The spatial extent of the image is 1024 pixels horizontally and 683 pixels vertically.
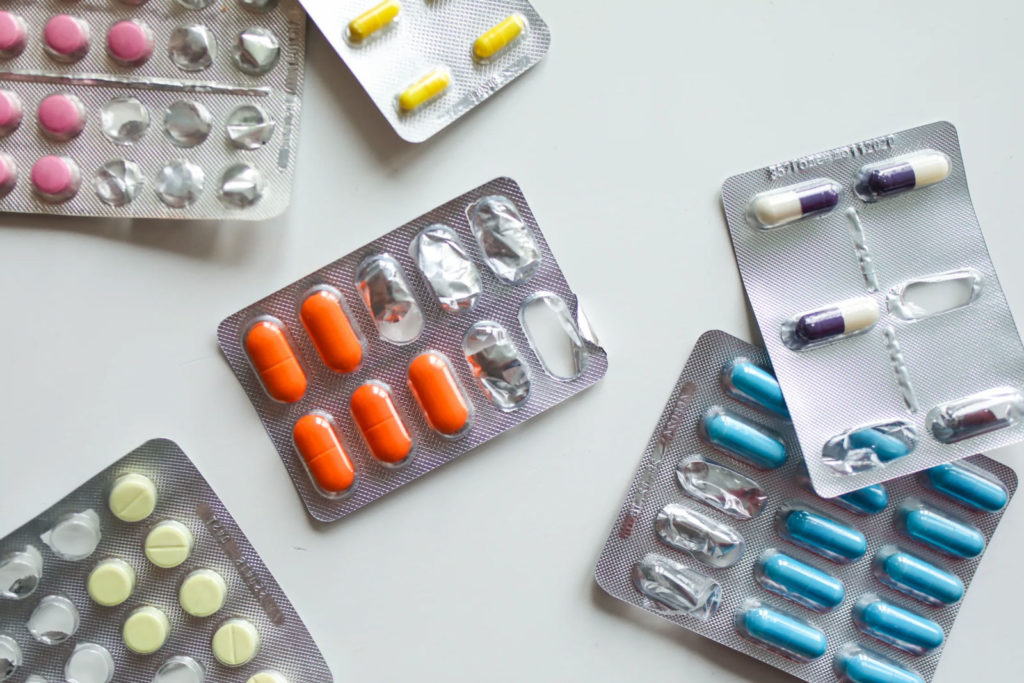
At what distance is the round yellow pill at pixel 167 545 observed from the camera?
46.5 inches

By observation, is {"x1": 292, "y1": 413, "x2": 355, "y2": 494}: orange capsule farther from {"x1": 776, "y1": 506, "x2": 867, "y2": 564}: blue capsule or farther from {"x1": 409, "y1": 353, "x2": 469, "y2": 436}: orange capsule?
{"x1": 776, "y1": 506, "x2": 867, "y2": 564}: blue capsule

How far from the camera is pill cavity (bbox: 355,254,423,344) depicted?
1196mm

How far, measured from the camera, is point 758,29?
4.08 ft

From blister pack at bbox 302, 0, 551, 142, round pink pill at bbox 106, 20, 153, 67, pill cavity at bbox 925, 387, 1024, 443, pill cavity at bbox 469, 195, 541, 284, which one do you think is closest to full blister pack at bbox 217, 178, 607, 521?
pill cavity at bbox 469, 195, 541, 284

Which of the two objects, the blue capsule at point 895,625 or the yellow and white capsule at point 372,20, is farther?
the blue capsule at point 895,625

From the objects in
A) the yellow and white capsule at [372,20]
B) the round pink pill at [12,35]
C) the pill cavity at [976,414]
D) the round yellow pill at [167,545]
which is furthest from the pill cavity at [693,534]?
the round pink pill at [12,35]

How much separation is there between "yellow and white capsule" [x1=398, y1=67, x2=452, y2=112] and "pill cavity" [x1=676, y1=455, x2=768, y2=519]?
622 millimetres

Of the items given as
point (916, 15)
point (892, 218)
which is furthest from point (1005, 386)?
point (916, 15)

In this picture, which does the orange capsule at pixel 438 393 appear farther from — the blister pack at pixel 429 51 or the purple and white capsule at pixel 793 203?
the purple and white capsule at pixel 793 203

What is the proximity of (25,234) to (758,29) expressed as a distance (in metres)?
1.07

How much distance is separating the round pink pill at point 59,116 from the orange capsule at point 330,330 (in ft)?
1.26

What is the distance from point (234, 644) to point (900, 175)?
112 centimetres

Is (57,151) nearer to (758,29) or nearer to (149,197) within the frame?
(149,197)

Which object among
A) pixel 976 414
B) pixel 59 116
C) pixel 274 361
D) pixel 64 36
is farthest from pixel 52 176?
pixel 976 414
